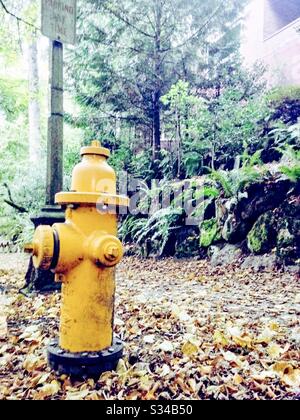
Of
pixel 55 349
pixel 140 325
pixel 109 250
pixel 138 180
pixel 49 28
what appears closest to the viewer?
pixel 109 250

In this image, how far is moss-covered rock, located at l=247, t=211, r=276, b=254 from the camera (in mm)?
4961

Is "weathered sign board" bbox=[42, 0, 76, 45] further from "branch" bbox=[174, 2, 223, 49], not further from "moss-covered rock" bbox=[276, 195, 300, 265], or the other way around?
"branch" bbox=[174, 2, 223, 49]

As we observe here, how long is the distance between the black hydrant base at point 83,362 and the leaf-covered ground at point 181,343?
0.04m

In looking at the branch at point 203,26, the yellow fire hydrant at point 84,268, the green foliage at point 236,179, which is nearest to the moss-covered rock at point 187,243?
the green foliage at point 236,179

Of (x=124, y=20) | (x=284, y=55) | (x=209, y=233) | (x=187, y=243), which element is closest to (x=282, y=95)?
(x=124, y=20)

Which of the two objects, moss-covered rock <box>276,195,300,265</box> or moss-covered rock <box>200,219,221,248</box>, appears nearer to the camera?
moss-covered rock <box>276,195,300,265</box>

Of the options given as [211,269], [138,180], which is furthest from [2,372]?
[138,180]

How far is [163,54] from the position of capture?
8414 millimetres

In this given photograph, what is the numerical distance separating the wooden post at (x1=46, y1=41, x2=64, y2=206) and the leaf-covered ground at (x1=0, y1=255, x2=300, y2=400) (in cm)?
114

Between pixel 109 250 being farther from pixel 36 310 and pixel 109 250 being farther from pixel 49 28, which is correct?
pixel 49 28

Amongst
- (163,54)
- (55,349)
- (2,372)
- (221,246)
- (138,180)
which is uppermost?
(163,54)

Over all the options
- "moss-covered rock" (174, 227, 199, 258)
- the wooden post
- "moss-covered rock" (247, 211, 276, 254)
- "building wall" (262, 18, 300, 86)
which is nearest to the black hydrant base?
the wooden post
